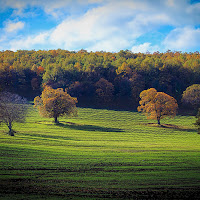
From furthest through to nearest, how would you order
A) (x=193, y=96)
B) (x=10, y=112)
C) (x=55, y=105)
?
(x=193, y=96) < (x=55, y=105) < (x=10, y=112)

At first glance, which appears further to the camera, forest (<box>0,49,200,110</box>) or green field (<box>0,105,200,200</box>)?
forest (<box>0,49,200,110</box>)

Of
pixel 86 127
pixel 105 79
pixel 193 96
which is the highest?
pixel 105 79

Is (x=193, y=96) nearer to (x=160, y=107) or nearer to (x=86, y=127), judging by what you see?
(x=160, y=107)

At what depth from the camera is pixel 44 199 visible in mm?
17188

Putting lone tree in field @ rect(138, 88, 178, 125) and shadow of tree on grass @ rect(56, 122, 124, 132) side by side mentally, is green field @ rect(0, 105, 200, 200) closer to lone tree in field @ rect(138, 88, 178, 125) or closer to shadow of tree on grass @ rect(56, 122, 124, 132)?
shadow of tree on grass @ rect(56, 122, 124, 132)

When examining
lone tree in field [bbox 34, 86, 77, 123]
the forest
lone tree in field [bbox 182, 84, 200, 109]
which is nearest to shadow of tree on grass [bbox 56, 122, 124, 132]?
lone tree in field [bbox 34, 86, 77, 123]

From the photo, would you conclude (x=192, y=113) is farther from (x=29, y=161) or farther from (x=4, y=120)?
(x=29, y=161)

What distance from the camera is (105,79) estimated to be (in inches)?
4560

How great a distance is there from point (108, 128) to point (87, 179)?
4584cm

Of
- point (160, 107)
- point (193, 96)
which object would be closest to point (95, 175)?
point (160, 107)

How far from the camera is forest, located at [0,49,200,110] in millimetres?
108438

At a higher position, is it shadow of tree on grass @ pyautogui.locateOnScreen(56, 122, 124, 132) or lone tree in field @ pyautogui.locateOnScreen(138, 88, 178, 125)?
lone tree in field @ pyautogui.locateOnScreen(138, 88, 178, 125)

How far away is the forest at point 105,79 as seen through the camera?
4269 inches

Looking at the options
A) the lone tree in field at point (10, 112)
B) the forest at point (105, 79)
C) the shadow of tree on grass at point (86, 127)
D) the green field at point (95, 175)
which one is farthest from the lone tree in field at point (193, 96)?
the green field at point (95, 175)
